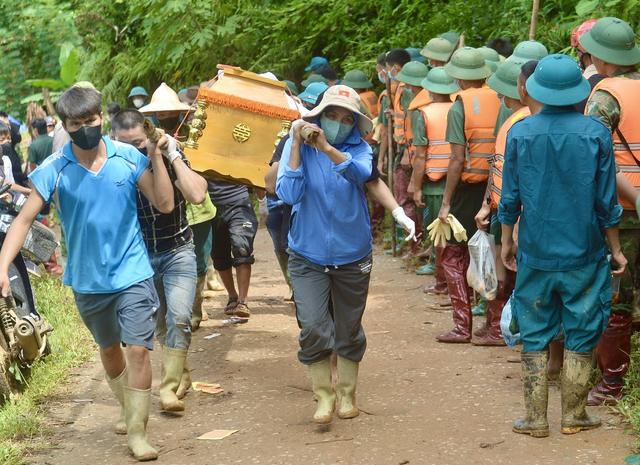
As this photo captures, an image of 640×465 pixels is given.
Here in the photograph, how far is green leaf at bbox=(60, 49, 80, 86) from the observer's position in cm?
1992

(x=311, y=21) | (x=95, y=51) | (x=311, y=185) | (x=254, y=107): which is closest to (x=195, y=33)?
(x=311, y=21)

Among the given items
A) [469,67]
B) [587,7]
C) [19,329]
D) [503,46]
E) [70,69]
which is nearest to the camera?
[19,329]

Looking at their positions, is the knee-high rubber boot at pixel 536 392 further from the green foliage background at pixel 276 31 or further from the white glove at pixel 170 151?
the green foliage background at pixel 276 31

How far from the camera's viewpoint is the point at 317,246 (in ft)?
15.5

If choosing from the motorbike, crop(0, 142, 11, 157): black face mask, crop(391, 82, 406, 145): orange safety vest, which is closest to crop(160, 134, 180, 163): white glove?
the motorbike

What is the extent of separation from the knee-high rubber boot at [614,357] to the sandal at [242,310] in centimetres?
386

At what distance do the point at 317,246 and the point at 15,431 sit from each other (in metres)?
2.24

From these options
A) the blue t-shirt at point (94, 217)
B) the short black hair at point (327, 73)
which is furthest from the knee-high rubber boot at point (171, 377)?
the short black hair at point (327, 73)

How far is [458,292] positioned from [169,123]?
9.28 ft

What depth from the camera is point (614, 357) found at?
4918mm

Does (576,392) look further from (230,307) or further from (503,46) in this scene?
(503,46)

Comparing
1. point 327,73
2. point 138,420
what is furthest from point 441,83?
point 327,73

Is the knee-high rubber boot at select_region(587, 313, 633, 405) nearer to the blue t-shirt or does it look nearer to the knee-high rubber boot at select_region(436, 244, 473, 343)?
the knee-high rubber boot at select_region(436, 244, 473, 343)

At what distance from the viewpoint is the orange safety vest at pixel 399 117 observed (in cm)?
960
